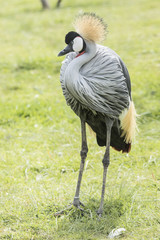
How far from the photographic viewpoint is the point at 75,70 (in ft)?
10.6

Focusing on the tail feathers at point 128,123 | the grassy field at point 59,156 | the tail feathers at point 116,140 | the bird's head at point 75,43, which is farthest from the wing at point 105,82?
the grassy field at point 59,156

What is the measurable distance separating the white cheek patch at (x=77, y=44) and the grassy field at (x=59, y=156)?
54cm

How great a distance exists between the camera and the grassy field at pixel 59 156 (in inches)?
141

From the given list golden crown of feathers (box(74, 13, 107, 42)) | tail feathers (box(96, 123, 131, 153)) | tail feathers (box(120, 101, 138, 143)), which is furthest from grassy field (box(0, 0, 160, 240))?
golden crown of feathers (box(74, 13, 107, 42))

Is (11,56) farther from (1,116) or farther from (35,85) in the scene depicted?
(1,116)

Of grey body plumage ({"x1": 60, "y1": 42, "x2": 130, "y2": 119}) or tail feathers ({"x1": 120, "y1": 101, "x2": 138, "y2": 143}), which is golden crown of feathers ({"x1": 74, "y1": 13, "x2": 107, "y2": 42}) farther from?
tail feathers ({"x1": 120, "y1": 101, "x2": 138, "y2": 143})

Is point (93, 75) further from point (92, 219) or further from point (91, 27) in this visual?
point (92, 219)

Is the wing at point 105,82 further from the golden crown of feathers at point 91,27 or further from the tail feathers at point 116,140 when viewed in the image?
the tail feathers at point 116,140

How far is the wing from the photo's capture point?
3.31 m

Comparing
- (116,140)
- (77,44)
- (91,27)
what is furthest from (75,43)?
(116,140)

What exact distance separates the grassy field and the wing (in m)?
0.55

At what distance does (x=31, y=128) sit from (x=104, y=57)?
2.79m

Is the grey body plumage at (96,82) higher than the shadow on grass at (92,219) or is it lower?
higher

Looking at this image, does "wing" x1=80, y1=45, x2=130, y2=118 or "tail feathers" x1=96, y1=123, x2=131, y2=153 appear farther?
"tail feathers" x1=96, y1=123, x2=131, y2=153
